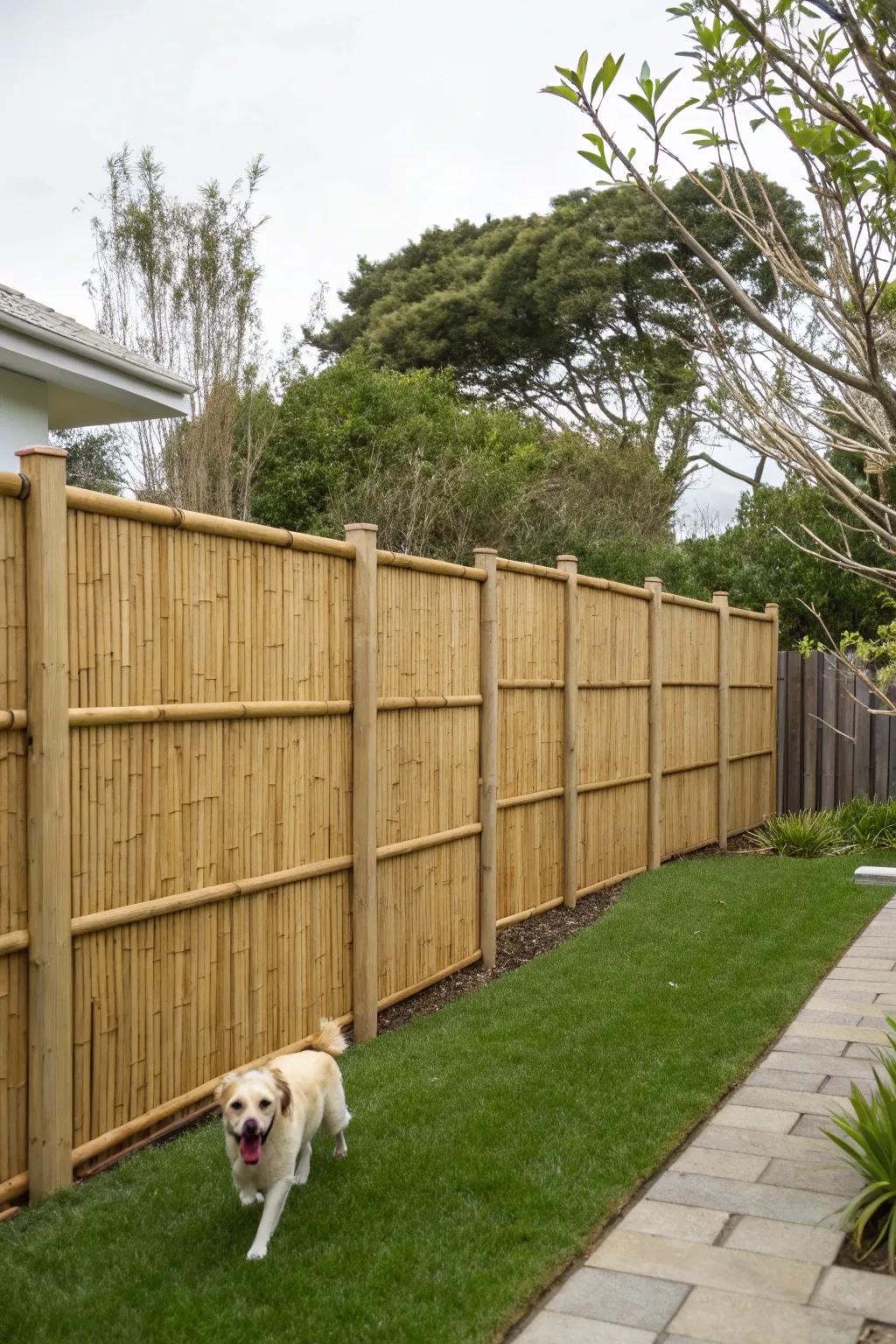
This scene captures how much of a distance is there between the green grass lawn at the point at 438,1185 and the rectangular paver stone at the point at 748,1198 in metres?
0.13

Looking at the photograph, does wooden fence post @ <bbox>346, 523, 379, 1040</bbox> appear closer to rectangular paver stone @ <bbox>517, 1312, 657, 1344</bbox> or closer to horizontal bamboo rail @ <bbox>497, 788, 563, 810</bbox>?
horizontal bamboo rail @ <bbox>497, 788, 563, 810</bbox>

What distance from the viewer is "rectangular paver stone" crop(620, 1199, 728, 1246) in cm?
362

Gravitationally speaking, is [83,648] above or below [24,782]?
above

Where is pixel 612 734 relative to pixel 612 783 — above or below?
above

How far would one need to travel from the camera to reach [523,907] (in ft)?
26.3

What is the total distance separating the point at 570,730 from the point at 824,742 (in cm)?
578

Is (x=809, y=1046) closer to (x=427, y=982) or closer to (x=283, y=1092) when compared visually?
(x=427, y=982)

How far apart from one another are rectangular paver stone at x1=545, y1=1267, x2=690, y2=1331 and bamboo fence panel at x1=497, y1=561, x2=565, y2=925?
429 cm

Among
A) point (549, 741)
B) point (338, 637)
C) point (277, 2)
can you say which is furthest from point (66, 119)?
point (338, 637)

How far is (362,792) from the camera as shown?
18.9 feet

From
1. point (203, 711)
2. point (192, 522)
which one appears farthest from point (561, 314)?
point (203, 711)

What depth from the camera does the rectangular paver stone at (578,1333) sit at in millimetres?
2994

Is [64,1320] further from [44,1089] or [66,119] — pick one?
[66,119]

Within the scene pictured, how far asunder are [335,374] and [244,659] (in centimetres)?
1721
